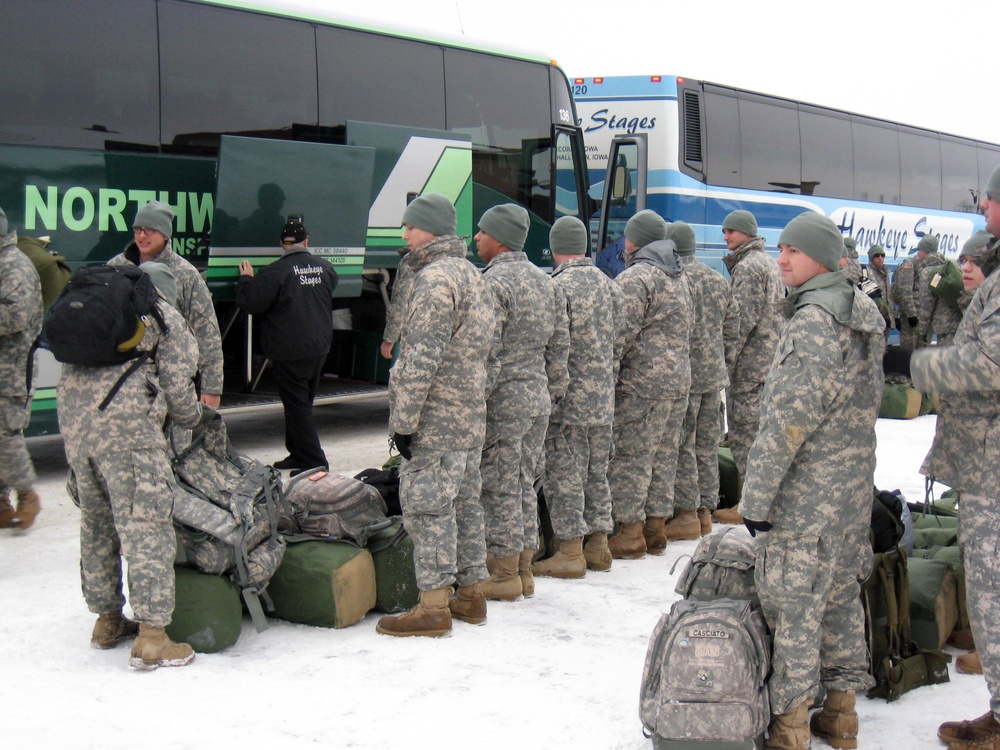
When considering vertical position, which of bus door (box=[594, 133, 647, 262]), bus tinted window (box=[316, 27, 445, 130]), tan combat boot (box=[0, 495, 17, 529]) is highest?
bus tinted window (box=[316, 27, 445, 130])

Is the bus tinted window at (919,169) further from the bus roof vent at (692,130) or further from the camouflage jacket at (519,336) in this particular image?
the camouflage jacket at (519,336)

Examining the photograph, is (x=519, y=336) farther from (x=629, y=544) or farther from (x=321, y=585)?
(x=629, y=544)

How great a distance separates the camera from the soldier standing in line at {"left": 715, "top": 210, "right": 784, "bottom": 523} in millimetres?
6879

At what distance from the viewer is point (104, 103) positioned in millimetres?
7156

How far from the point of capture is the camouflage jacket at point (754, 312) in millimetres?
6883

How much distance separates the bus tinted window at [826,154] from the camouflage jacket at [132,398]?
→ 12.3 m

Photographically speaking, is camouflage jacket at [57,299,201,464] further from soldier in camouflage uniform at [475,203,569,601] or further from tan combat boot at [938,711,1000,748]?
tan combat boot at [938,711,1000,748]

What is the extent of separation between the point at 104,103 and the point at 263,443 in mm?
3024

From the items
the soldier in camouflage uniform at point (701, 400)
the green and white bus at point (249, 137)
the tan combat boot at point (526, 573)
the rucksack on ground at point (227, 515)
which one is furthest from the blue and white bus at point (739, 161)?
the rucksack on ground at point (227, 515)

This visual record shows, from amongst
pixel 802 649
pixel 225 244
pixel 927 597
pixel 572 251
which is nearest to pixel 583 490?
pixel 572 251

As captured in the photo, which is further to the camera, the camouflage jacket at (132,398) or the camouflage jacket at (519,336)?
the camouflage jacket at (519,336)

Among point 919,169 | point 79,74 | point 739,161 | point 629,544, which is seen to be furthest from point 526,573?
point 919,169

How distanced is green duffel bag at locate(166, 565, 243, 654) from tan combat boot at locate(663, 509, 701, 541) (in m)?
2.90

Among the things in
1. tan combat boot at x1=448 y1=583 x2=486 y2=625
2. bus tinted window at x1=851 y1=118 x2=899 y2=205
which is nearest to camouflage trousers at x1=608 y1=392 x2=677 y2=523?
tan combat boot at x1=448 y1=583 x2=486 y2=625
